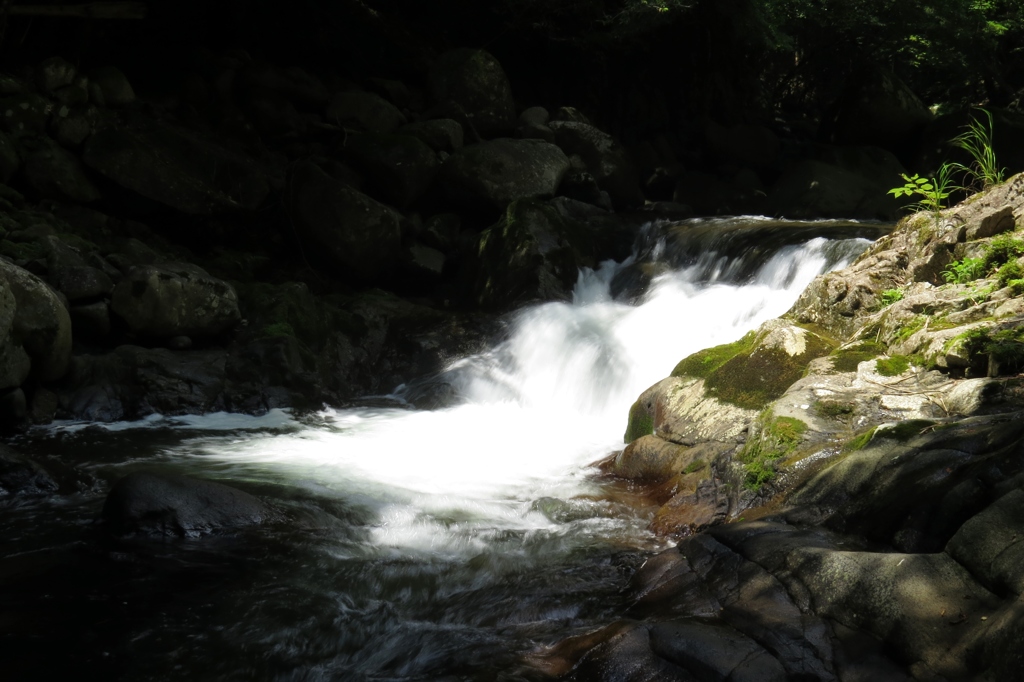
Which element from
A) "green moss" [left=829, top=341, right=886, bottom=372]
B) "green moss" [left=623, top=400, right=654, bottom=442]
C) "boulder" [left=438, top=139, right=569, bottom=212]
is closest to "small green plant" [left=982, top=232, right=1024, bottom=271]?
"green moss" [left=829, top=341, right=886, bottom=372]

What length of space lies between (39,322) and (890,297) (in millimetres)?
7710

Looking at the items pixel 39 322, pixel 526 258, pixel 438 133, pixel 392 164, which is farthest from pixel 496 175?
pixel 39 322

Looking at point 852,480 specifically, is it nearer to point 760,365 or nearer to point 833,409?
point 833,409

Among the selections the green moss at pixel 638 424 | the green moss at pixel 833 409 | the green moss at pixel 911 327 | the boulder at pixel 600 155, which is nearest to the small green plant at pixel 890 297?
the green moss at pixel 911 327

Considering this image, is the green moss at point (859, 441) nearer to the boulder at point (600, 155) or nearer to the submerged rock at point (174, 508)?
the submerged rock at point (174, 508)

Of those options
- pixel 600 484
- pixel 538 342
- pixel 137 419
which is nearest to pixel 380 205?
pixel 538 342

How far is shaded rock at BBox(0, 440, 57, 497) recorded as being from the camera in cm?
551

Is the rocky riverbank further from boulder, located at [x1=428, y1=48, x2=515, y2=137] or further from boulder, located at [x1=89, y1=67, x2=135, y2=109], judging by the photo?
boulder, located at [x1=428, y1=48, x2=515, y2=137]

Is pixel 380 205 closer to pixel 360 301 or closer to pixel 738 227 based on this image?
pixel 360 301

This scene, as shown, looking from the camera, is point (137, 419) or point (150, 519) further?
point (137, 419)

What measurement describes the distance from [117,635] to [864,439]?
13.6 ft

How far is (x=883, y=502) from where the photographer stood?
3.68 m

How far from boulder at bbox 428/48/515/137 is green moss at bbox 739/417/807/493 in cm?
1172

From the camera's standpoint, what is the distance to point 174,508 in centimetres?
489
